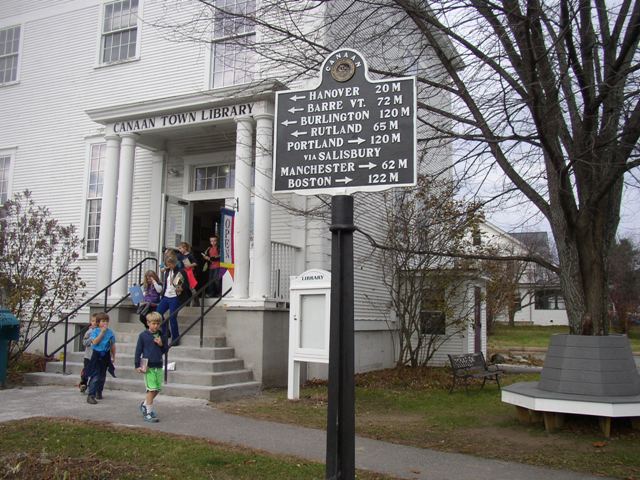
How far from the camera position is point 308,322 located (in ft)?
33.7

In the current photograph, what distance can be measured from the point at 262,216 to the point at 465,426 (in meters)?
5.23

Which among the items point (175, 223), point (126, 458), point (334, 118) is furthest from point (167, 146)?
point (334, 118)

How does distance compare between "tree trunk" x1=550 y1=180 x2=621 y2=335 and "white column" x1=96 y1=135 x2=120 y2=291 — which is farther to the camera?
"white column" x1=96 y1=135 x2=120 y2=291

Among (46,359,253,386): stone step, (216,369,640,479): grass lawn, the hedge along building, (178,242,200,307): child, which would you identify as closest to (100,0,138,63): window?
the hedge along building

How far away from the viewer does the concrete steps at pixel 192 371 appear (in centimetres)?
972

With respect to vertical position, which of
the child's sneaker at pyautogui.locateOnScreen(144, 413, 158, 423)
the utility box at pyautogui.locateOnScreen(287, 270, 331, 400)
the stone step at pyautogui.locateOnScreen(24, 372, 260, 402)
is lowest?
the child's sneaker at pyautogui.locateOnScreen(144, 413, 158, 423)

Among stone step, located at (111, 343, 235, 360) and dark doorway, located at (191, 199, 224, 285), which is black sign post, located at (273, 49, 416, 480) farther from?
dark doorway, located at (191, 199, 224, 285)

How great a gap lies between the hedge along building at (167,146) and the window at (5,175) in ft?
0.29

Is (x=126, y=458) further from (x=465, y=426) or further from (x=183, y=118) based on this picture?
(x=183, y=118)

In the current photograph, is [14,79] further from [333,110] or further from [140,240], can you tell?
[333,110]

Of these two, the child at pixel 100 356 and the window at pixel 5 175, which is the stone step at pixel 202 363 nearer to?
the child at pixel 100 356

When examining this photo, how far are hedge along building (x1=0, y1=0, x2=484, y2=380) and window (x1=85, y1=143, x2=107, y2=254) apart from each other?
0.13 feet

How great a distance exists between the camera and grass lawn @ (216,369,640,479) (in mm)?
6652

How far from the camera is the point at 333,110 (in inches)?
179
